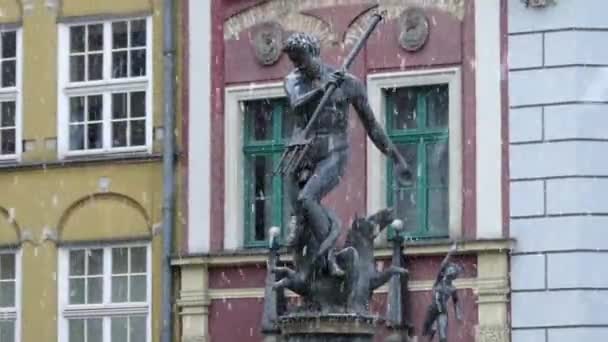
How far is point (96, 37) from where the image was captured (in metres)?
34.1

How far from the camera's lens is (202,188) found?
3312 cm

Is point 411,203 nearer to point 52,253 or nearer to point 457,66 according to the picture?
point 457,66

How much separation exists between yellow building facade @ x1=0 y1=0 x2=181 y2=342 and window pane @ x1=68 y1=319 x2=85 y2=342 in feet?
0.04

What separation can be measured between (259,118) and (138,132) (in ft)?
5.51

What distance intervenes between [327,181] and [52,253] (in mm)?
11619

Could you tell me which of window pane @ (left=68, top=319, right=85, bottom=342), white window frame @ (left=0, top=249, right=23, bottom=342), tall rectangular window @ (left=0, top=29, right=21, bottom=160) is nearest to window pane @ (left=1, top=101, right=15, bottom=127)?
tall rectangular window @ (left=0, top=29, right=21, bottom=160)

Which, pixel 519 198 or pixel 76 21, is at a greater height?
pixel 76 21

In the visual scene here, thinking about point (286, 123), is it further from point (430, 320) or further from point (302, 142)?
point (302, 142)

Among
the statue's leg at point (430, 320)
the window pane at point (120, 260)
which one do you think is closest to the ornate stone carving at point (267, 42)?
the window pane at point (120, 260)

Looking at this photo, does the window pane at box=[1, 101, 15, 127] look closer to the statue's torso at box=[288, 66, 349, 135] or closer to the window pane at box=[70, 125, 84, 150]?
the window pane at box=[70, 125, 84, 150]

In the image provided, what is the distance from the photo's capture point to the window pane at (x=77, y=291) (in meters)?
33.8

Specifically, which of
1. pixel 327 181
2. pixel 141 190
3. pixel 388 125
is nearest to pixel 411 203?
pixel 388 125

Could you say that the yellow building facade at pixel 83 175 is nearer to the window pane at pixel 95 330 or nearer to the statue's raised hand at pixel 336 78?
the window pane at pixel 95 330

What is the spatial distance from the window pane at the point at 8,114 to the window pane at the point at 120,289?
259 centimetres
